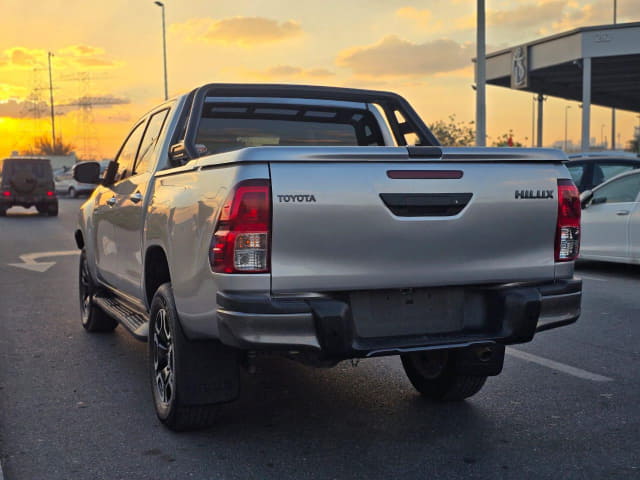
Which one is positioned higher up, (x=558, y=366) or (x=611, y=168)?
(x=611, y=168)

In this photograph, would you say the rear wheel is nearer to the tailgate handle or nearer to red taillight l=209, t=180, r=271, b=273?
red taillight l=209, t=180, r=271, b=273

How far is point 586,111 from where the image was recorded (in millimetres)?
28469

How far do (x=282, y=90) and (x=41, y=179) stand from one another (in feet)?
78.5

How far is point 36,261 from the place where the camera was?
43.7 ft

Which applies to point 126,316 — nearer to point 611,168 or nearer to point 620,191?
point 620,191

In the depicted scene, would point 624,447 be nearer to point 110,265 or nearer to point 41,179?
point 110,265

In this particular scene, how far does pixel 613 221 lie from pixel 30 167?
21912 millimetres

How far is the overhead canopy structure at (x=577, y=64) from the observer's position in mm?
27578

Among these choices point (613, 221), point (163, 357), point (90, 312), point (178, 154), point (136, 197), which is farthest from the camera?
point (613, 221)

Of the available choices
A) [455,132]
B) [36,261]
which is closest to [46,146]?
[455,132]

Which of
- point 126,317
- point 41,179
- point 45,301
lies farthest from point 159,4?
point 126,317

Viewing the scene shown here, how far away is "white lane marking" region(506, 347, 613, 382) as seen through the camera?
5602 millimetres

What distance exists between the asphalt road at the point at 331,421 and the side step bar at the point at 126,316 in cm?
40

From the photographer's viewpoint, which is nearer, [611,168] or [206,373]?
[206,373]
